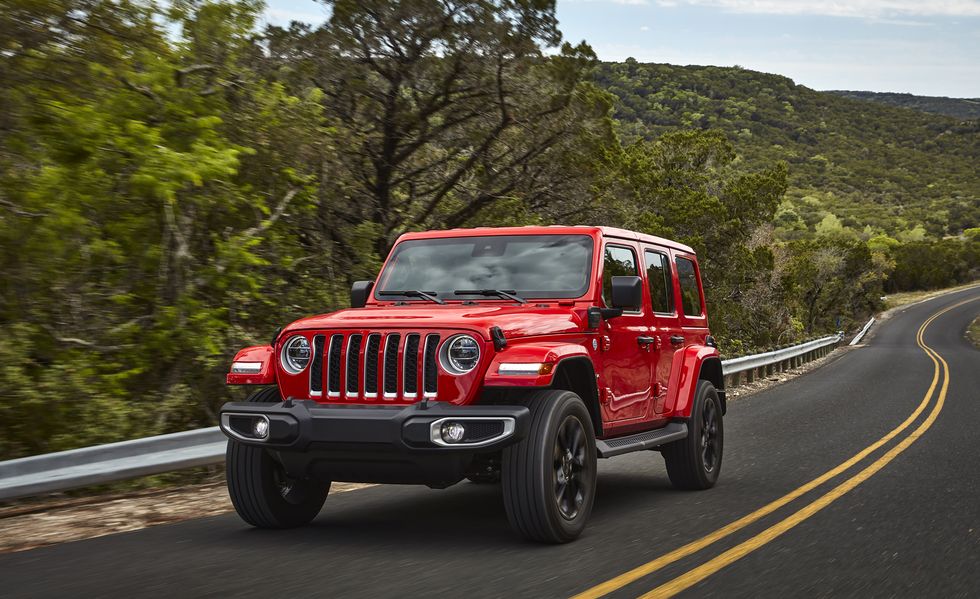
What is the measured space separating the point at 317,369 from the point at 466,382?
94 centimetres

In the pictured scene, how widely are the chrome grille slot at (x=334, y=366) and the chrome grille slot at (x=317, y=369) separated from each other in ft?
0.19

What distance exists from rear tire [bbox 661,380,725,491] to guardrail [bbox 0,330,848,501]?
12.1ft

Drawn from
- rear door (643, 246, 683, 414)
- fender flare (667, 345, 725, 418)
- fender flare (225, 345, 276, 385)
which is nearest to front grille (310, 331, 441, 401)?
fender flare (225, 345, 276, 385)

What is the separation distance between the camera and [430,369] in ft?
18.4

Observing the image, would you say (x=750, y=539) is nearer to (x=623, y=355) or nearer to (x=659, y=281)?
(x=623, y=355)

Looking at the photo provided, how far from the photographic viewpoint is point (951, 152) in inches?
6727

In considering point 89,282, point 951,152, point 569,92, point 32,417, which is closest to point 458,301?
point 32,417

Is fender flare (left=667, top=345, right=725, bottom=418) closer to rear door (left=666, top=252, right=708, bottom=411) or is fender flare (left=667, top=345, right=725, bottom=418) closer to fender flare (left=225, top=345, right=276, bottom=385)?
rear door (left=666, top=252, right=708, bottom=411)

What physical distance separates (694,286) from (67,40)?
654 centimetres

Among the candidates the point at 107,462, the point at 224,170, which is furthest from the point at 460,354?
the point at 224,170

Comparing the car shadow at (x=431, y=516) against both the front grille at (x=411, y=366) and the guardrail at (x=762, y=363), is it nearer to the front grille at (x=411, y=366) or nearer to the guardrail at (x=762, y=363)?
the front grille at (x=411, y=366)

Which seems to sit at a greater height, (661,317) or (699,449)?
(661,317)

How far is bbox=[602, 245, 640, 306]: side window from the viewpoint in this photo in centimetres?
711

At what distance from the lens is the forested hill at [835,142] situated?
117369 mm
